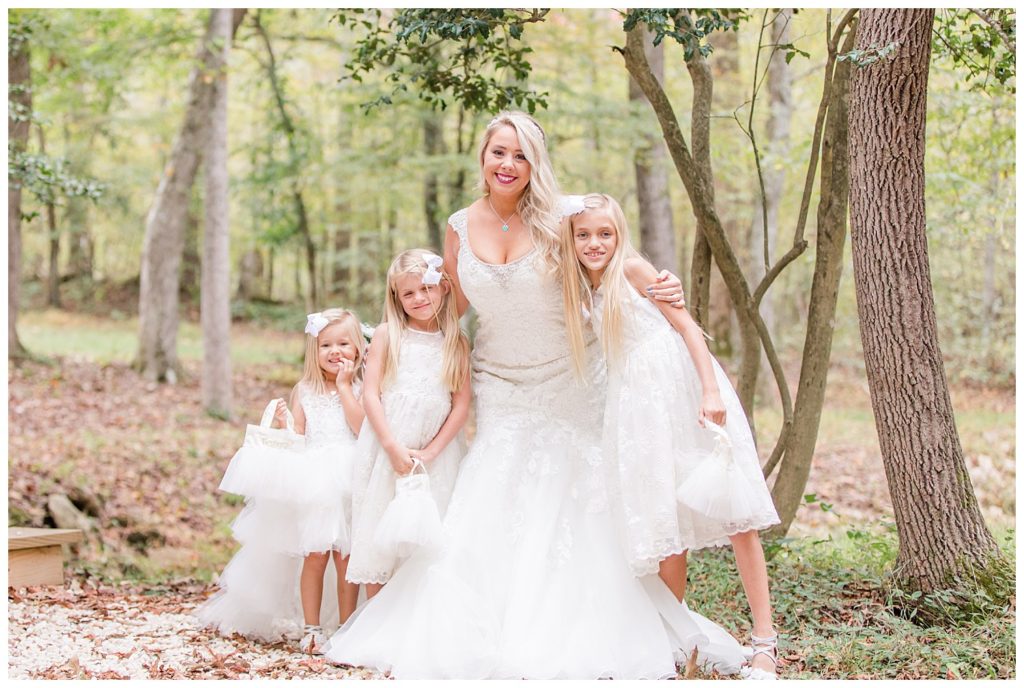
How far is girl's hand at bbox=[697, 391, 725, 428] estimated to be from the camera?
3.62 meters

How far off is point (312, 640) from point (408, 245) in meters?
16.4

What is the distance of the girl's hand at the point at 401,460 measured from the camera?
399 centimetres

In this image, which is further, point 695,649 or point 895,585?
point 895,585

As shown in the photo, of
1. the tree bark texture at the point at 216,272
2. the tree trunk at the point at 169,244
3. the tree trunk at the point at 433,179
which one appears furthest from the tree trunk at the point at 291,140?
the tree trunk at the point at 433,179

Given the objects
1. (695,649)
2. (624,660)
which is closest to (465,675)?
(624,660)

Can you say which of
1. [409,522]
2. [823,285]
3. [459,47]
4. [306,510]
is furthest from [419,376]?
[823,285]

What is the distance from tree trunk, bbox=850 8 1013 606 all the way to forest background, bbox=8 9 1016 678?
32 cm

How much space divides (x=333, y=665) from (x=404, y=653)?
371mm

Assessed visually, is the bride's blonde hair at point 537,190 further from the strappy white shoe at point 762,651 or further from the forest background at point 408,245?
the strappy white shoe at point 762,651

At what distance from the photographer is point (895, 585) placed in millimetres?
4395

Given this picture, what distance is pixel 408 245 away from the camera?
2008 cm

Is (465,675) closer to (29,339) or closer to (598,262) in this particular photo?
(598,262)

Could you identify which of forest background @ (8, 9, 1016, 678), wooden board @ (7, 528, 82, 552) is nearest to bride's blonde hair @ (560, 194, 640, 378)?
forest background @ (8, 9, 1016, 678)

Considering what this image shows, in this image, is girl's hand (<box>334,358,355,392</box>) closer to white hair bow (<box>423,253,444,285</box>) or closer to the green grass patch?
white hair bow (<box>423,253,444,285</box>)
